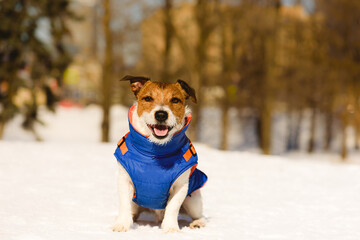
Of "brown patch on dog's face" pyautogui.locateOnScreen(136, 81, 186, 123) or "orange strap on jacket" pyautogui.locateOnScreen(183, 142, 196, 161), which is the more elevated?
"brown patch on dog's face" pyautogui.locateOnScreen(136, 81, 186, 123)

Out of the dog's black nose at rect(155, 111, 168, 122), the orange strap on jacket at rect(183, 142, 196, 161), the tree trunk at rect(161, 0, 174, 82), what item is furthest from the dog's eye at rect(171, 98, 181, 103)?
the tree trunk at rect(161, 0, 174, 82)

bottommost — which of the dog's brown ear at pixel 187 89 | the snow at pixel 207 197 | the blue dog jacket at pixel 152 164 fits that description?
the snow at pixel 207 197

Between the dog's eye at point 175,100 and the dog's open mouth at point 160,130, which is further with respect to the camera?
the dog's eye at point 175,100

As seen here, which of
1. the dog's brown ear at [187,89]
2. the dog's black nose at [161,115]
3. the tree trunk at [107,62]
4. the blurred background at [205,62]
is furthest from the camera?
the blurred background at [205,62]

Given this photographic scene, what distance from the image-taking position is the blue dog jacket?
4.28 meters

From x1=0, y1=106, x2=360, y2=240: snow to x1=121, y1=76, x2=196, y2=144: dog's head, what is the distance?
1138 millimetres

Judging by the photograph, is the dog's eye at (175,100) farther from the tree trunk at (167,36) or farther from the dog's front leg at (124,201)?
the tree trunk at (167,36)

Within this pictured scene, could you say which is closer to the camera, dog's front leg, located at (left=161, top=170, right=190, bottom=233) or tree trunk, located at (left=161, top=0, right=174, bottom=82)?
dog's front leg, located at (left=161, top=170, right=190, bottom=233)

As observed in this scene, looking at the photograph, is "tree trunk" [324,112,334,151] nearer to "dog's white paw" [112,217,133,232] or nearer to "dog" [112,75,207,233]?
"dog" [112,75,207,233]

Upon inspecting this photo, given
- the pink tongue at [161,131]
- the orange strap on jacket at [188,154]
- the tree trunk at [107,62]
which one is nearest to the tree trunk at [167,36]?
the tree trunk at [107,62]

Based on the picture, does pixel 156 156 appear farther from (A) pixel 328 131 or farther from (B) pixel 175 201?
(A) pixel 328 131

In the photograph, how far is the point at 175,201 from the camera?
14.5 feet

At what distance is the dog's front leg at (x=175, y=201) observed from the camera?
4.42 m

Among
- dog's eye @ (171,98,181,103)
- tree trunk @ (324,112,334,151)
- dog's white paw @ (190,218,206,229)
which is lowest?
tree trunk @ (324,112,334,151)
